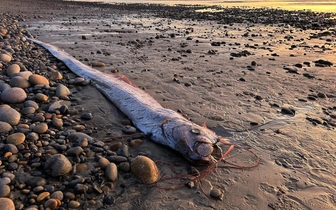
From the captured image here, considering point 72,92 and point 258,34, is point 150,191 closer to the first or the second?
point 72,92

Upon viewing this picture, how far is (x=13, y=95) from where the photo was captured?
211 inches

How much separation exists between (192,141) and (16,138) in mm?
2415

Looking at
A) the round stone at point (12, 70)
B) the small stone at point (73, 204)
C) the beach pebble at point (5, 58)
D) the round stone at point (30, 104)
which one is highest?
the beach pebble at point (5, 58)

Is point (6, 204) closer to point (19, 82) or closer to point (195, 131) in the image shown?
point (195, 131)

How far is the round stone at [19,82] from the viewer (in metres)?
6.00

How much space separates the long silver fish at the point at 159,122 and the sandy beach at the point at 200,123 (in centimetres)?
16

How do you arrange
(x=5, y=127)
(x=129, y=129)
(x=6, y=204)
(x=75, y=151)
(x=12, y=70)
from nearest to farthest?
(x=6, y=204) → (x=75, y=151) → (x=5, y=127) → (x=129, y=129) → (x=12, y=70)

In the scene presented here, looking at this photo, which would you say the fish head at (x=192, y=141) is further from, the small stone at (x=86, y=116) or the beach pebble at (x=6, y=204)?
the beach pebble at (x=6, y=204)

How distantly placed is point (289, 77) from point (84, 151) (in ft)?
19.8

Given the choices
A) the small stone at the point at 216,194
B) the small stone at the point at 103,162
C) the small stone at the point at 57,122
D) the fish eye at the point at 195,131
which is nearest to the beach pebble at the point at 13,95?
the small stone at the point at 57,122

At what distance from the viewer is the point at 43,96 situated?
5.62 m

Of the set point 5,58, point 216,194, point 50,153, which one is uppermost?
point 5,58

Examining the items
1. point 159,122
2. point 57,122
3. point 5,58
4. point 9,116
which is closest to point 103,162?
point 159,122

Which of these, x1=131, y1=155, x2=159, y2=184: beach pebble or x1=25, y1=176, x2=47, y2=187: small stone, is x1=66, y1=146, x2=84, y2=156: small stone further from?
x1=131, y1=155, x2=159, y2=184: beach pebble
